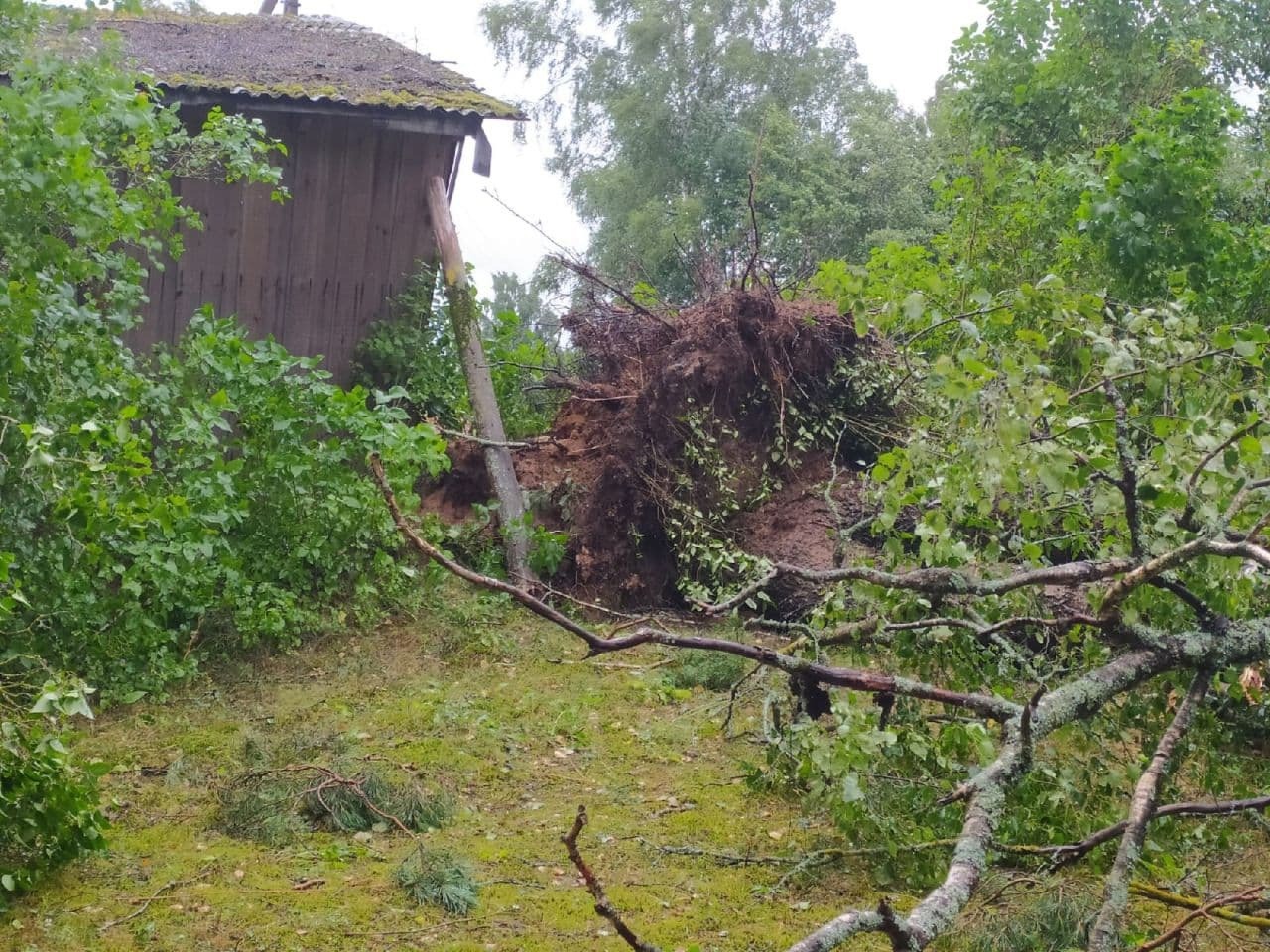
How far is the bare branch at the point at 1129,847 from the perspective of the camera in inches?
85.2

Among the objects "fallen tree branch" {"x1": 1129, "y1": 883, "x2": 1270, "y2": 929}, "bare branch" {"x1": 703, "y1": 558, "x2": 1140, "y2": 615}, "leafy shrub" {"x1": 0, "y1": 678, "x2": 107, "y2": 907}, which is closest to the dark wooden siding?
"leafy shrub" {"x1": 0, "y1": 678, "x2": 107, "y2": 907}

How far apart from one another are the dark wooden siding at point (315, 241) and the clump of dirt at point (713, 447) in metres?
1.98

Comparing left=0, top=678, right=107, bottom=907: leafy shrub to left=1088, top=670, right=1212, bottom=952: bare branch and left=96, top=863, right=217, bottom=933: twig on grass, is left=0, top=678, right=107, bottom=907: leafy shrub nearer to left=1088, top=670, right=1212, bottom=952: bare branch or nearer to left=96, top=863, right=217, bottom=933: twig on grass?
left=96, top=863, right=217, bottom=933: twig on grass

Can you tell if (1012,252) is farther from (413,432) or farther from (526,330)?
(413,432)

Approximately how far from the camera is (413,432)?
740cm

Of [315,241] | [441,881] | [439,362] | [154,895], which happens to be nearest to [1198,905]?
[441,881]

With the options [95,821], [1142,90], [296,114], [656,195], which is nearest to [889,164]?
[656,195]

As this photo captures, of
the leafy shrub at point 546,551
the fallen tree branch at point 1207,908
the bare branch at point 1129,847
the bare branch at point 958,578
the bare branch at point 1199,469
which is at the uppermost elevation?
the bare branch at point 1199,469

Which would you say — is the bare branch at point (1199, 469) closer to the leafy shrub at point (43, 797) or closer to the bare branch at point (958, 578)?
the bare branch at point (958, 578)

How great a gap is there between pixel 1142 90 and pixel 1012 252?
2.98 metres

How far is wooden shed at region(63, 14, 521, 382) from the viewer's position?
9094 mm

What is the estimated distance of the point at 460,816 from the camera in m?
5.21

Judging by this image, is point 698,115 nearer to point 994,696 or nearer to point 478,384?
point 478,384

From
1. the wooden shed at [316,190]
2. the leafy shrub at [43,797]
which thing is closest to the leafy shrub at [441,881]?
the leafy shrub at [43,797]
